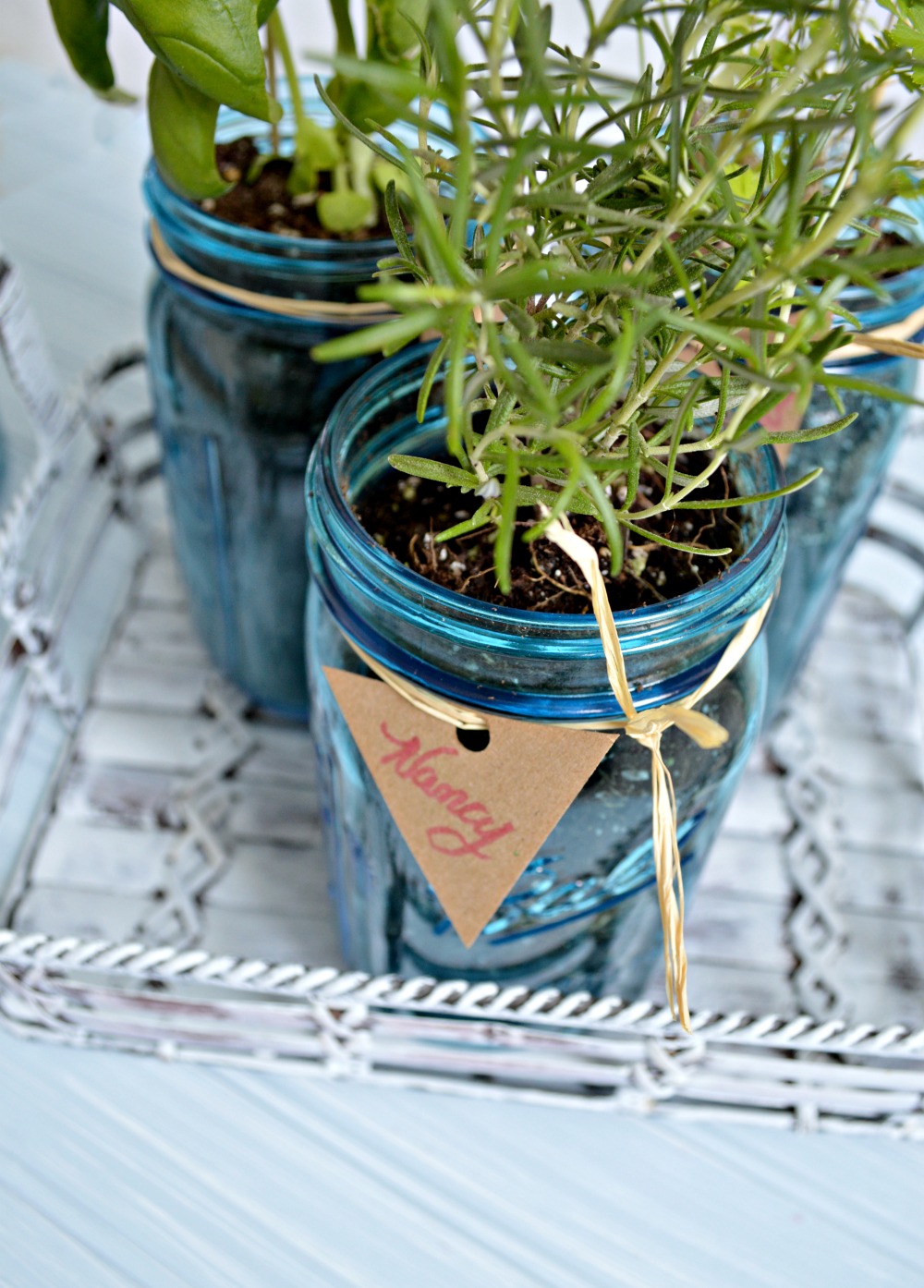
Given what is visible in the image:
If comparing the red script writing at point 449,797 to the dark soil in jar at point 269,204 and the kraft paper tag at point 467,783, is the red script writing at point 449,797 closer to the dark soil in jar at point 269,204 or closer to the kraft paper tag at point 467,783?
the kraft paper tag at point 467,783

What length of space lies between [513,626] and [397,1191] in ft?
0.61

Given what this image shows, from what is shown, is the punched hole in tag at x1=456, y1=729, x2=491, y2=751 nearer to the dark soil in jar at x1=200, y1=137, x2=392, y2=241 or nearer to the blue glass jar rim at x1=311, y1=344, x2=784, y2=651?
the blue glass jar rim at x1=311, y1=344, x2=784, y2=651

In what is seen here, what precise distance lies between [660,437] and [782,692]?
0.74 feet

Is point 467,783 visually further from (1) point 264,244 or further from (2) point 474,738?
(1) point 264,244

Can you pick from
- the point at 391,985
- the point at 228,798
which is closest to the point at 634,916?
the point at 391,985

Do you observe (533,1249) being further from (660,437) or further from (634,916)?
(660,437)

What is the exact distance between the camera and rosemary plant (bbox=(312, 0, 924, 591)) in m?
0.14

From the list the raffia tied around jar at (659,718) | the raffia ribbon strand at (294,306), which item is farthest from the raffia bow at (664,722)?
the raffia ribbon strand at (294,306)

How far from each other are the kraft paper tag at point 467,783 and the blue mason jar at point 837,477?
0.14 meters

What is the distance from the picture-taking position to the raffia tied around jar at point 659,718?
19cm

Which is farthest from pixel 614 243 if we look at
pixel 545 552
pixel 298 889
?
pixel 298 889

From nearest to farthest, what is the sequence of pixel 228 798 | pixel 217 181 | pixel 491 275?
pixel 491 275, pixel 217 181, pixel 228 798

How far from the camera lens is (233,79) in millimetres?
205

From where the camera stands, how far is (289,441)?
310mm
